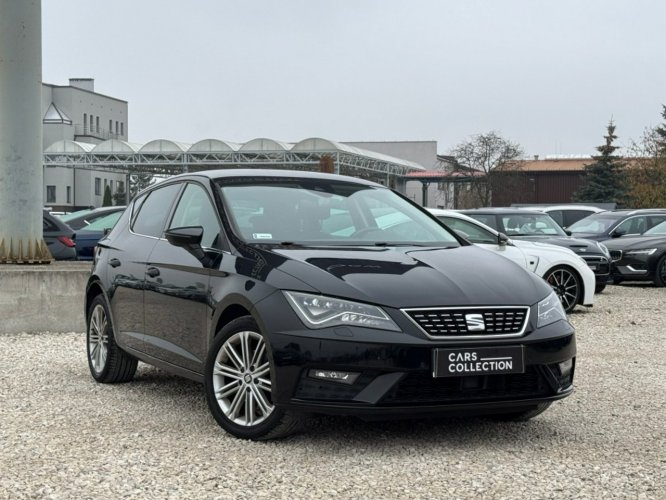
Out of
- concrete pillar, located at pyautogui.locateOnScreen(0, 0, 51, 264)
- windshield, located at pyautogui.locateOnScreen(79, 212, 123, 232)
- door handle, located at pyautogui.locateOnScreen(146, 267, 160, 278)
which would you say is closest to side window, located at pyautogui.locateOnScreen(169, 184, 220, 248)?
door handle, located at pyautogui.locateOnScreen(146, 267, 160, 278)

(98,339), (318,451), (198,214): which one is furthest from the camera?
(98,339)

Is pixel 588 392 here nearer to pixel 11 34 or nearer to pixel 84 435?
pixel 84 435

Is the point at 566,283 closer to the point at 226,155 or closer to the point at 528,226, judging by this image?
the point at 528,226

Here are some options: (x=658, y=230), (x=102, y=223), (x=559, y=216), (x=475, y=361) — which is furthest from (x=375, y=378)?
(x=559, y=216)

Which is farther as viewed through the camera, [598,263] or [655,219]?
[655,219]

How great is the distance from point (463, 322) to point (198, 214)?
2.21 metres

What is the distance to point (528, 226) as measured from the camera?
16547 mm

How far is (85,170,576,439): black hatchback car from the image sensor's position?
5090 millimetres

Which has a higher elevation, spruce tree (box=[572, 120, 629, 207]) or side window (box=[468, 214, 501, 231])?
spruce tree (box=[572, 120, 629, 207])

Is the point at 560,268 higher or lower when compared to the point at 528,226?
lower

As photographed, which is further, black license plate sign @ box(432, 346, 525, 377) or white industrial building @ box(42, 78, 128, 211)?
white industrial building @ box(42, 78, 128, 211)

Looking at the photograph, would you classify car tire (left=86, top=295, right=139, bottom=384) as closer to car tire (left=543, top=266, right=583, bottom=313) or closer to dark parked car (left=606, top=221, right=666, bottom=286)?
car tire (left=543, top=266, right=583, bottom=313)

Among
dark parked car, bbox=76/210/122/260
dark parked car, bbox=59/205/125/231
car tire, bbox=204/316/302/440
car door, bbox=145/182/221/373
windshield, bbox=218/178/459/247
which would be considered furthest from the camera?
dark parked car, bbox=59/205/125/231

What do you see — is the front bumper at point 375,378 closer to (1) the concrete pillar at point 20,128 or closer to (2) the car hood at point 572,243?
(1) the concrete pillar at point 20,128
